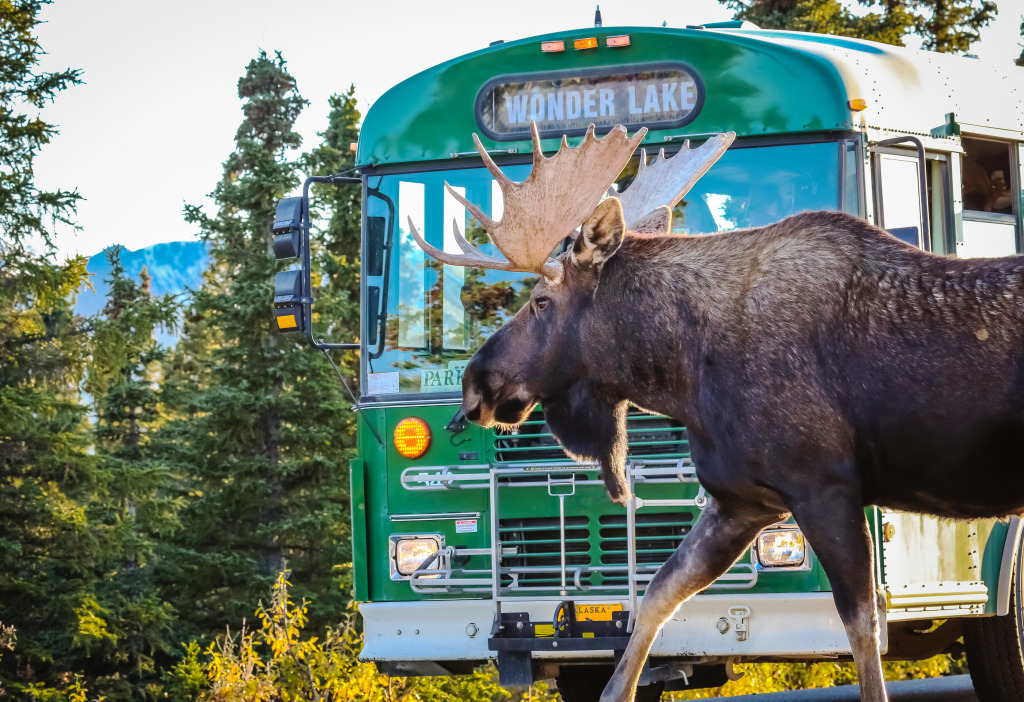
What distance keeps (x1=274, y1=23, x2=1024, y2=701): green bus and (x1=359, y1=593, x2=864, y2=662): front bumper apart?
0.01m

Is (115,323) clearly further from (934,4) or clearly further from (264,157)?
(934,4)

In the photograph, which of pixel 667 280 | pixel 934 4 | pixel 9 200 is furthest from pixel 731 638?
pixel 934 4

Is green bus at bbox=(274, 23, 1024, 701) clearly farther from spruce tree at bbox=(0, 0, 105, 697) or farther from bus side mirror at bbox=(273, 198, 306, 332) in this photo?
spruce tree at bbox=(0, 0, 105, 697)

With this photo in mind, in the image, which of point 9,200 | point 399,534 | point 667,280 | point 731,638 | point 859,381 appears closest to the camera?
point 859,381

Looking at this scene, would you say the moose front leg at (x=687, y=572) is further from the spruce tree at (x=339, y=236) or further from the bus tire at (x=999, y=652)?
A: the spruce tree at (x=339, y=236)

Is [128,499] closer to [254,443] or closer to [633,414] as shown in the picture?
[254,443]

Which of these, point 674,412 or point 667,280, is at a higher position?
point 667,280

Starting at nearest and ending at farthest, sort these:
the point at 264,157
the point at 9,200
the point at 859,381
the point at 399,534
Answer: the point at 859,381 → the point at 399,534 → the point at 9,200 → the point at 264,157

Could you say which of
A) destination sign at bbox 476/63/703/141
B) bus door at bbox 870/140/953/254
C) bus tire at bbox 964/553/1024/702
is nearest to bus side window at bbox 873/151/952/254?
bus door at bbox 870/140/953/254

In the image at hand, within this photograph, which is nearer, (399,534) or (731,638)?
(731,638)

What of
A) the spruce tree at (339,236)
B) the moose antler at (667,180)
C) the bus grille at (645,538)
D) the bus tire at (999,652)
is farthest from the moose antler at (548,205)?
the spruce tree at (339,236)

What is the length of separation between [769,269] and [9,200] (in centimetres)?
1399

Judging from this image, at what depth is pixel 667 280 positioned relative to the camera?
548cm

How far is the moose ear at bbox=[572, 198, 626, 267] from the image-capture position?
5488 millimetres
